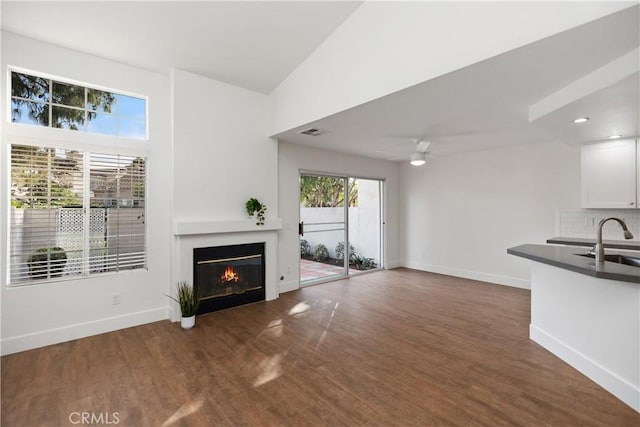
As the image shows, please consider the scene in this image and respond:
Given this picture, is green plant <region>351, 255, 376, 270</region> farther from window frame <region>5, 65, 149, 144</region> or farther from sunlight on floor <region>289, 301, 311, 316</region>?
window frame <region>5, 65, 149, 144</region>

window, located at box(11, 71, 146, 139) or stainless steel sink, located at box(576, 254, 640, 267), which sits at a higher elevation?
window, located at box(11, 71, 146, 139)

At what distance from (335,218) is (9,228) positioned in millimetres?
4608

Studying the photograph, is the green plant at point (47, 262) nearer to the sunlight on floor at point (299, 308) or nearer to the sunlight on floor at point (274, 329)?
the sunlight on floor at point (274, 329)

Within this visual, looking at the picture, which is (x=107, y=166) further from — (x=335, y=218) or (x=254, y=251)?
(x=335, y=218)

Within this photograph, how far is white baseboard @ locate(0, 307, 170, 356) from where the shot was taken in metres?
2.93

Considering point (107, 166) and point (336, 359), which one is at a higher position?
point (107, 166)

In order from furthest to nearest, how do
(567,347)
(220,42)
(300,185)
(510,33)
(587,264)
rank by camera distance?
(300,185) < (220,42) < (567,347) < (587,264) < (510,33)

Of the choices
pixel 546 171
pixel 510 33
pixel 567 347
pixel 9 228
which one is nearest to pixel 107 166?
pixel 9 228

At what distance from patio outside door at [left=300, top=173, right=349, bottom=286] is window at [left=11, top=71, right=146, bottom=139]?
9.01 ft

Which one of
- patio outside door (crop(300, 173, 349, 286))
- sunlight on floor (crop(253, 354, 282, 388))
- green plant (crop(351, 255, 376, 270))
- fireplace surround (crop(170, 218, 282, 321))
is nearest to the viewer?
sunlight on floor (crop(253, 354, 282, 388))

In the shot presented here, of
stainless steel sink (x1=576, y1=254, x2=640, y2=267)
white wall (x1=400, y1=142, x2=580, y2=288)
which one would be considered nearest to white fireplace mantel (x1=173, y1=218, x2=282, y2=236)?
white wall (x1=400, y1=142, x2=580, y2=288)

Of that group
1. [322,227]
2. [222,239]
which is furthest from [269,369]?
[322,227]

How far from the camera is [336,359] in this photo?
2.77 m

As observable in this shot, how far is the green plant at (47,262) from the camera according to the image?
3053 mm
